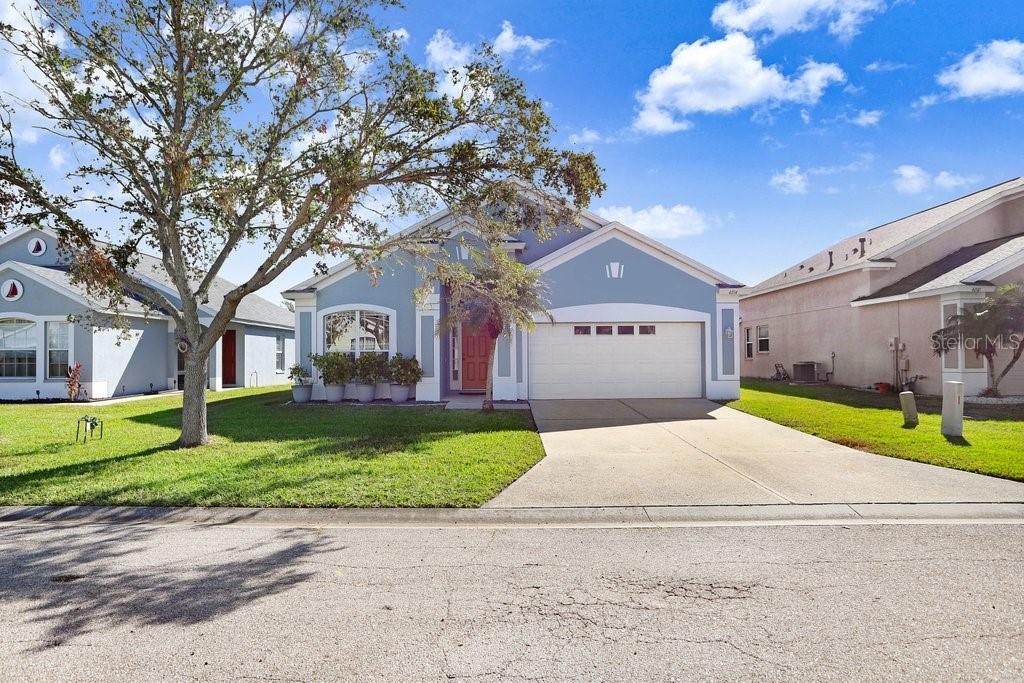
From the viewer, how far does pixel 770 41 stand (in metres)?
12.2

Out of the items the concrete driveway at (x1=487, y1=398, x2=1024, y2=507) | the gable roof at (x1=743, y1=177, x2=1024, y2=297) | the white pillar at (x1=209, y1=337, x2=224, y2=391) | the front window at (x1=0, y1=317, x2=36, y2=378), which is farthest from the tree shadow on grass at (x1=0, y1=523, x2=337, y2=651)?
the gable roof at (x1=743, y1=177, x2=1024, y2=297)

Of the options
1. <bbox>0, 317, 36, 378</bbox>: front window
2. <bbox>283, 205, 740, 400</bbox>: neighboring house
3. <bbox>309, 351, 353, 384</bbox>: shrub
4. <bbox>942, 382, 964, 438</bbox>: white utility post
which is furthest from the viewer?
<bbox>0, 317, 36, 378</bbox>: front window

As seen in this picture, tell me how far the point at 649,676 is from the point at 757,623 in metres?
1.02

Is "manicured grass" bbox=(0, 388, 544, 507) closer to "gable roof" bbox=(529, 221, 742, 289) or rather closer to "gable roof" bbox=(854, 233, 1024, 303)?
"gable roof" bbox=(529, 221, 742, 289)

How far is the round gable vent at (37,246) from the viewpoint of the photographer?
19391mm

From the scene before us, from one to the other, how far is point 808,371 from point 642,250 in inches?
397

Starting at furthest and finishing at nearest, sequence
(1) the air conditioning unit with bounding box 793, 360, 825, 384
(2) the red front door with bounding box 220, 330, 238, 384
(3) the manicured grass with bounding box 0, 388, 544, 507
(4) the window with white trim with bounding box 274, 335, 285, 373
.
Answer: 1. (4) the window with white trim with bounding box 274, 335, 285, 373
2. (2) the red front door with bounding box 220, 330, 238, 384
3. (1) the air conditioning unit with bounding box 793, 360, 825, 384
4. (3) the manicured grass with bounding box 0, 388, 544, 507

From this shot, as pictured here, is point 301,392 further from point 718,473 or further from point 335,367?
point 718,473

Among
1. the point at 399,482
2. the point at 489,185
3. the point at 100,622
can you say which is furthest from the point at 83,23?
the point at 100,622

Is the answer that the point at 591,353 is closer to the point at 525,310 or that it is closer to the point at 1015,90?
the point at 525,310

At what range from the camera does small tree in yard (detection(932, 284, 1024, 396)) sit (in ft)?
45.8

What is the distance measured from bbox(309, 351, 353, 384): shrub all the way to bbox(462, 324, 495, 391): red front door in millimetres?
3855

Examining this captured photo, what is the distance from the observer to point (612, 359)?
53.7 ft
